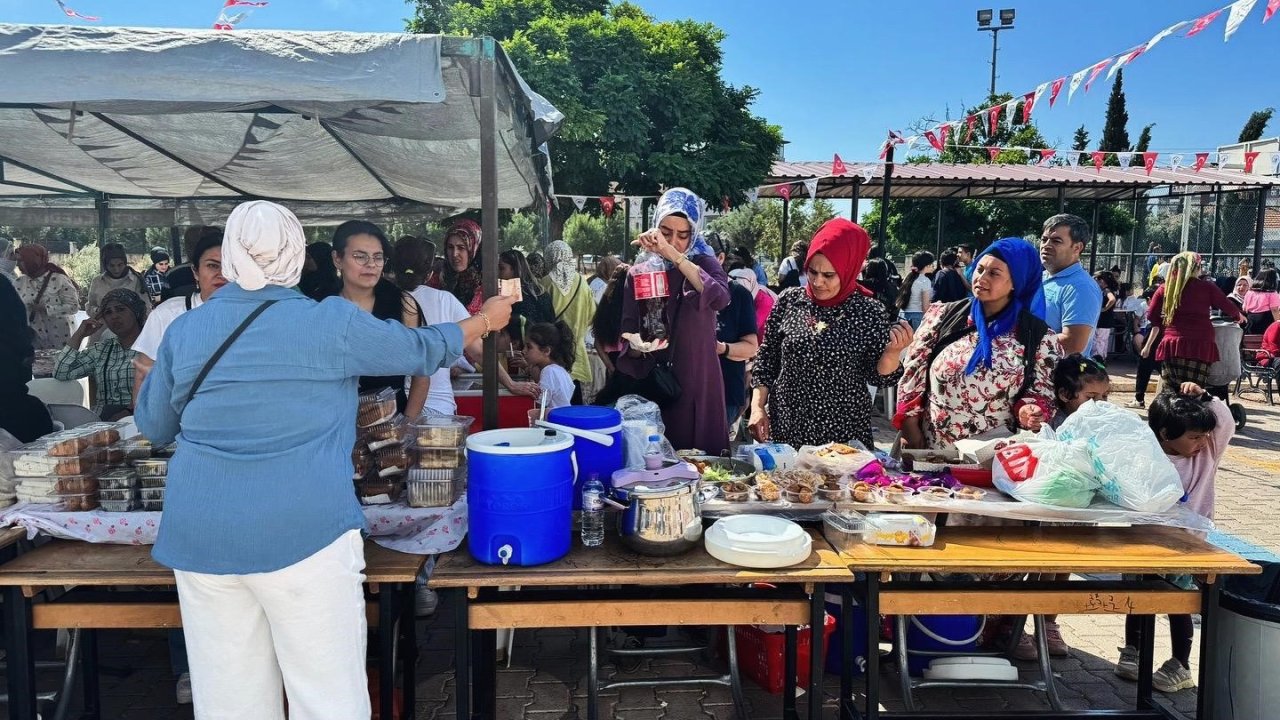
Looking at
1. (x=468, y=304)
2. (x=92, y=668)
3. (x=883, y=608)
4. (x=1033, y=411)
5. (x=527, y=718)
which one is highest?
(x=468, y=304)

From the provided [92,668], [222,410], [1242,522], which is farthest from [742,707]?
[1242,522]

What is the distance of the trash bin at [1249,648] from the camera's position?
2373mm

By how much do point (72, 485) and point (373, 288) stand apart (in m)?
1.22

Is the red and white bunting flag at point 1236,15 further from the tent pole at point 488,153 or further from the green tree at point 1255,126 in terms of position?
the green tree at point 1255,126

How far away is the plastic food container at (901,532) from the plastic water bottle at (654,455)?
733 millimetres

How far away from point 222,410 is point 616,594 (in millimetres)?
1249

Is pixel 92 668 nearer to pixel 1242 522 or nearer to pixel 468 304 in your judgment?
pixel 468 304

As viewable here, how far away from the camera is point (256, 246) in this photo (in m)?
1.80

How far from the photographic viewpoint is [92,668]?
2.74m

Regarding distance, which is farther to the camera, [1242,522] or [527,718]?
[1242,522]

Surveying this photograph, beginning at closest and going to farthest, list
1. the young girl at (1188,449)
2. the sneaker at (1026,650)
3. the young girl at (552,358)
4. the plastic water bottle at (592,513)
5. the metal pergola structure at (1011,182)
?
the plastic water bottle at (592,513)
the young girl at (1188,449)
the sneaker at (1026,650)
the young girl at (552,358)
the metal pergola structure at (1011,182)

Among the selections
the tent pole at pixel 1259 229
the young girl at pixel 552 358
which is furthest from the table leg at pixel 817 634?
the tent pole at pixel 1259 229

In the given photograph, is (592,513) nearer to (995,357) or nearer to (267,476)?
(267,476)

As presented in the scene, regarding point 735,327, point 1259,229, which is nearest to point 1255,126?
point 1259,229
